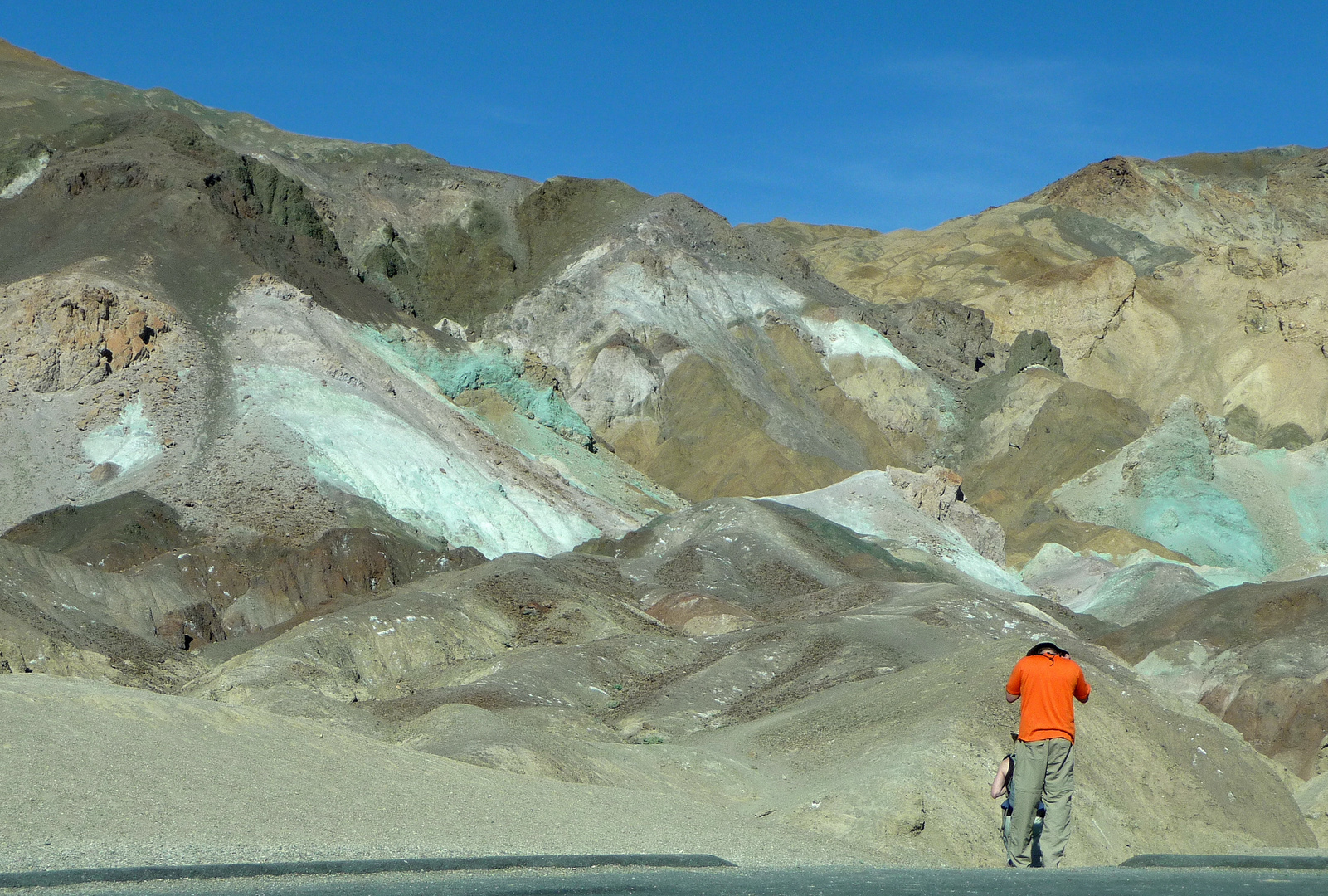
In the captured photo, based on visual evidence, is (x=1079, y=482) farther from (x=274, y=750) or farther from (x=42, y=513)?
(x=274, y=750)

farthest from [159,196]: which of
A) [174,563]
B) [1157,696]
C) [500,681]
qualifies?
[1157,696]

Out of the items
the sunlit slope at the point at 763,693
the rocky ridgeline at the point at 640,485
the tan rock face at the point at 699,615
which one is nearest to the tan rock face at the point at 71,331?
the rocky ridgeline at the point at 640,485

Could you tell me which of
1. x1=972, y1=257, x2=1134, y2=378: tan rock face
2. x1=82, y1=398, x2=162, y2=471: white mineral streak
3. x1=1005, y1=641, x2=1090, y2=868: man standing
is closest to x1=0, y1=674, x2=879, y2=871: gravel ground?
x1=1005, y1=641, x2=1090, y2=868: man standing

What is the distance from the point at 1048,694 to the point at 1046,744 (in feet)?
1.03

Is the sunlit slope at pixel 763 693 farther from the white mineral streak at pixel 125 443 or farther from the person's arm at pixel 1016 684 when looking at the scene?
the white mineral streak at pixel 125 443

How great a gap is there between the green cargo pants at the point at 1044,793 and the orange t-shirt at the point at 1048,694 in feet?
0.22

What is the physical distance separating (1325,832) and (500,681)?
36.9 ft

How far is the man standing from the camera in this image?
374 inches

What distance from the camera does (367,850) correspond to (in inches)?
370

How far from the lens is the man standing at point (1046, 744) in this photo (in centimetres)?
951

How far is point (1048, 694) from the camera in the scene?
952 cm

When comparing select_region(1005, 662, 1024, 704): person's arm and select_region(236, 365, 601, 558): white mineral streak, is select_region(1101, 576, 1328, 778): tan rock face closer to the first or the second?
Result: select_region(1005, 662, 1024, 704): person's arm

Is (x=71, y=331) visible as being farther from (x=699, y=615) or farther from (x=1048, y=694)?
(x=1048, y=694)

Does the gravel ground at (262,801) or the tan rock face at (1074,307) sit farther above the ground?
the tan rock face at (1074,307)
